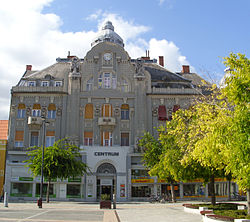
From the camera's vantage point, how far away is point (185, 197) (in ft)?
126

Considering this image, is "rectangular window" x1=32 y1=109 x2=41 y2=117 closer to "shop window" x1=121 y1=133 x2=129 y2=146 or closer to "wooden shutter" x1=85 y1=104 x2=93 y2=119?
"wooden shutter" x1=85 y1=104 x2=93 y2=119

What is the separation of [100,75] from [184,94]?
448 inches

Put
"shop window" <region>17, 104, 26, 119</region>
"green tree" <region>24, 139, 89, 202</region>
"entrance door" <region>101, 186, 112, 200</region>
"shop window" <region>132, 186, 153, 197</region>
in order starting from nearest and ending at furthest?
1. "green tree" <region>24, 139, 89, 202</region>
2. "shop window" <region>132, 186, 153, 197</region>
3. "entrance door" <region>101, 186, 112, 200</region>
4. "shop window" <region>17, 104, 26, 119</region>

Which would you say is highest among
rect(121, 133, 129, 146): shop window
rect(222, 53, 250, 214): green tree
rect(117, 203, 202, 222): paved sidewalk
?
rect(121, 133, 129, 146): shop window

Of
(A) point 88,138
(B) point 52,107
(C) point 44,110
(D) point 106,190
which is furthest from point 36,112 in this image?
(D) point 106,190

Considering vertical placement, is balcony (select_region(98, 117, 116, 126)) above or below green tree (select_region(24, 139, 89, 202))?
above

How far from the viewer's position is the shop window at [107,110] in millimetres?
40188

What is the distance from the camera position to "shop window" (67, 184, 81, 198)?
3725cm

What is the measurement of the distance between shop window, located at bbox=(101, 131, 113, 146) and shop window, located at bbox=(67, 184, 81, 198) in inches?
238

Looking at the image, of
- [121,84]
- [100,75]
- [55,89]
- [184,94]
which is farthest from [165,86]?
[55,89]

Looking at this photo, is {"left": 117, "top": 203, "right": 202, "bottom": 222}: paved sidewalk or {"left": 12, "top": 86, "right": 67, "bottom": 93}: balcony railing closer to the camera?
{"left": 117, "top": 203, "right": 202, "bottom": 222}: paved sidewalk

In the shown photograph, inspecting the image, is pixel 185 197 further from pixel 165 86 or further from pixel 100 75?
pixel 100 75

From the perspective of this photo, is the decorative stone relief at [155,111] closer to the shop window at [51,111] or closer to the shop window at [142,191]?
the shop window at [142,191]

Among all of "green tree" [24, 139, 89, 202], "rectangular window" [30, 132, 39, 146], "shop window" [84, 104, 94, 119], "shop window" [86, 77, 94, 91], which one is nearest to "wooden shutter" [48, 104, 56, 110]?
"rectangular window" [30, 132, 39, 146]
